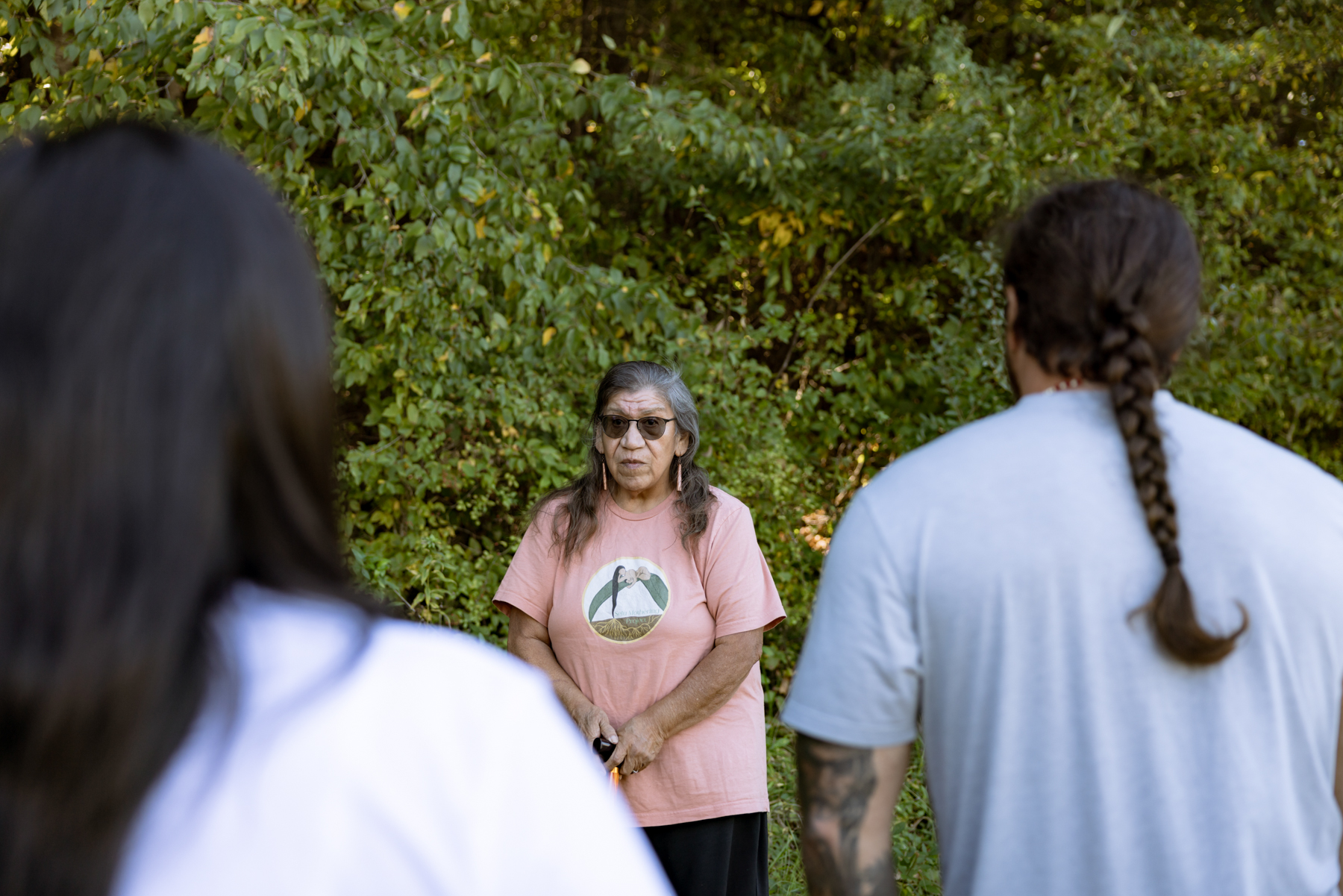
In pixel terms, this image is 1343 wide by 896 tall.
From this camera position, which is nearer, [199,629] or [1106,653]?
[199,629]

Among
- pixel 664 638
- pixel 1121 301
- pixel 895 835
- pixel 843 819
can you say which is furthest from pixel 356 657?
pixel 895 835

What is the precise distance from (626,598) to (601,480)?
42cm

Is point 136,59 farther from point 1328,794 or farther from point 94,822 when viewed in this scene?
point 1328,794

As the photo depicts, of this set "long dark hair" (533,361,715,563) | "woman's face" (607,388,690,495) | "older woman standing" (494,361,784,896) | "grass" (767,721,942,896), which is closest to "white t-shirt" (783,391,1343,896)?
"older woman standing" (494,361,784,896)

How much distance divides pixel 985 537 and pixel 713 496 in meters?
1.67

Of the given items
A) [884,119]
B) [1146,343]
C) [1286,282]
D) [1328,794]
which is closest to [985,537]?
[1146,343]

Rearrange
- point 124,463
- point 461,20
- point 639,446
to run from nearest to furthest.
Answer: point 124,463
point 639,446
point 461,20

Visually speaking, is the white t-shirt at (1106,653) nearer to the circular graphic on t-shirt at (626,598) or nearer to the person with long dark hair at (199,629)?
the person with long dark hair at (199,629)

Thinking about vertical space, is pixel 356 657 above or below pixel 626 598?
above

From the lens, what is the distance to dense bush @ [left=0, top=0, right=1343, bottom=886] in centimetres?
434

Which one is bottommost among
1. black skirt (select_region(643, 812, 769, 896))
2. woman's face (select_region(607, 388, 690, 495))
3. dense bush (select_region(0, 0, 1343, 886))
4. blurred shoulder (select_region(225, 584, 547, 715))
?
black skirt (select_region(643, 812, 769, 896))

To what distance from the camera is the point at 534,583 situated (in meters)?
2.80

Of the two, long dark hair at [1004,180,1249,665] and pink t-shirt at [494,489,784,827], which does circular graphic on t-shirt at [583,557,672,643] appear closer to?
pink t-shirt at [494,489,784,827]

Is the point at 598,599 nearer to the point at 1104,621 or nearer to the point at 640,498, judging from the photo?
the point at 640,498
